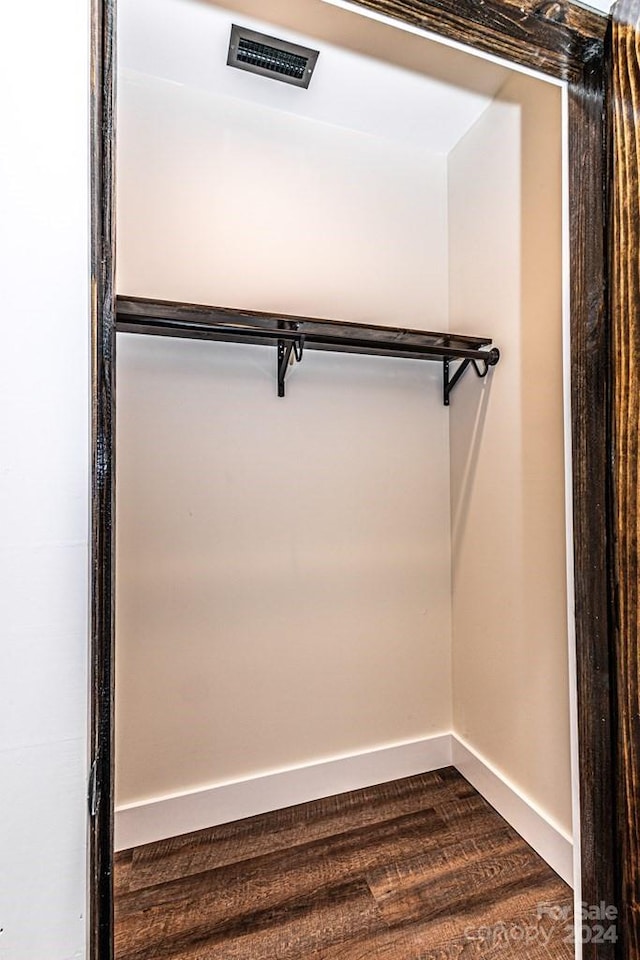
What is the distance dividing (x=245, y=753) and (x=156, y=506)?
3.05 ft

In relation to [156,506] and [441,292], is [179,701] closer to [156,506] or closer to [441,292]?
[156,506]

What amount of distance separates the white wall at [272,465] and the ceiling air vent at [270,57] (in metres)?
0.15

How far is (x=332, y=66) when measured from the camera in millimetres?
1499

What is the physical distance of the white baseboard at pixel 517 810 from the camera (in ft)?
4.50

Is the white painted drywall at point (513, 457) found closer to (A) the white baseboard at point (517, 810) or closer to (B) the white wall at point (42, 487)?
(A) the white baseboard at point (517, 810)

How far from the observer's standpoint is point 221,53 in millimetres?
1461

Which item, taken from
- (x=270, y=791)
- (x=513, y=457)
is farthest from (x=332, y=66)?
(x=270, y=791)

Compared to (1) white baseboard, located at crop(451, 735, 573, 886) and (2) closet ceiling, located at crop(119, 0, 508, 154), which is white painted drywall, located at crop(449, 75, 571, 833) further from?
(2) closet ceiling, located at crop(119, 0, 508, 154)

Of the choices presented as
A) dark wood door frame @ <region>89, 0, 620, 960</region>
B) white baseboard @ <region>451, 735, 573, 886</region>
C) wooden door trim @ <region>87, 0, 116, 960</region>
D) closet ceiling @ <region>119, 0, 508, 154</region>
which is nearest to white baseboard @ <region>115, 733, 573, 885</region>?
white baseboard @ <region>451, 735, 573, 886</region>

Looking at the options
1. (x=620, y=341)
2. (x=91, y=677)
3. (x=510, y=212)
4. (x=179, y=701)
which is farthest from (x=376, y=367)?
(x=91, y=677)

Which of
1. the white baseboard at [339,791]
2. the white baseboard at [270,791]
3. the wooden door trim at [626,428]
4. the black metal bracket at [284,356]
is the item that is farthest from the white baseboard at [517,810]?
the black metal bracket at [284,356]

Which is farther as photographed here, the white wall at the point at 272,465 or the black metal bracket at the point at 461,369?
the black metal bracket at the point at 461,369

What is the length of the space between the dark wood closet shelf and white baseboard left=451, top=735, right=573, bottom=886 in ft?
Result: 4.78

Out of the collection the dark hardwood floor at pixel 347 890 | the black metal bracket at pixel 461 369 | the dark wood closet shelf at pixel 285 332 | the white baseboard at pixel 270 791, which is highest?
the dark wood closet shelf at pixel 285 332
